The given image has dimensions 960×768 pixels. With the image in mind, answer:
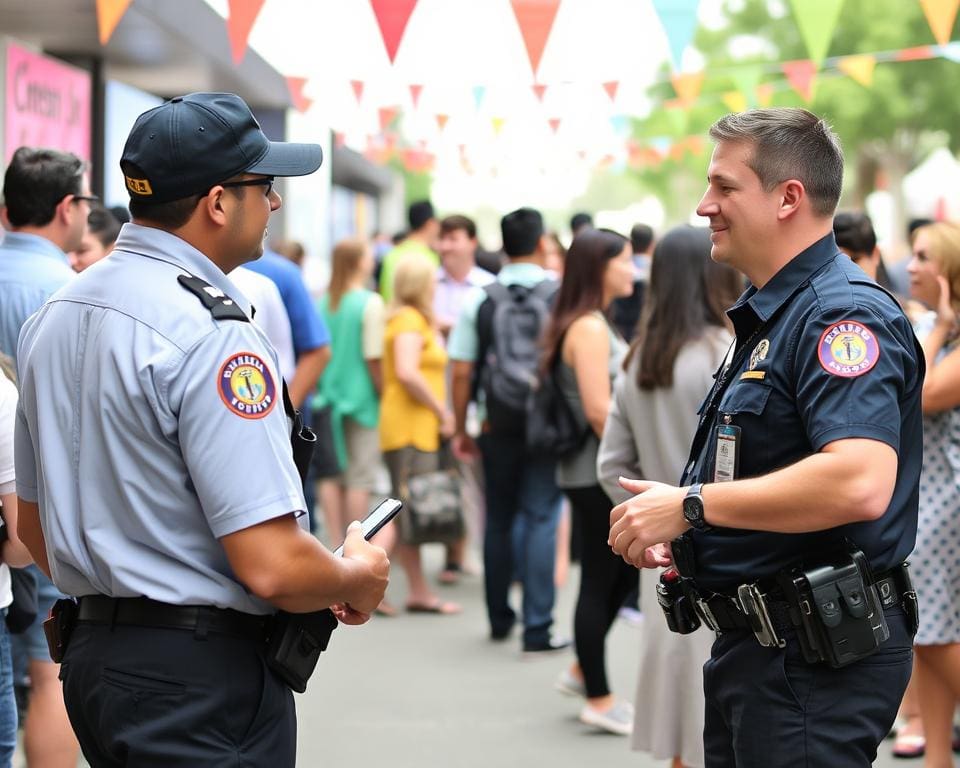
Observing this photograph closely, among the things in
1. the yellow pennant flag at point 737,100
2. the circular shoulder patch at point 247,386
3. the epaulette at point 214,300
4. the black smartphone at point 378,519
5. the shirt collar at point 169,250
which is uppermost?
the yellow pennant flag at point 737,100

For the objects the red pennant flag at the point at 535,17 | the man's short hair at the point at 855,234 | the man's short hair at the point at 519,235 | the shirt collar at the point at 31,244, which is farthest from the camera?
the red pennant flag at the point at 535,17

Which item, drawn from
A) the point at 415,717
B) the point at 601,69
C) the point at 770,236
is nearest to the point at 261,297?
the point at 415,717

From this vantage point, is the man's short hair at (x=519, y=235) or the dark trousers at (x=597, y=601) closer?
the dark trousers at (x=597, y=601)

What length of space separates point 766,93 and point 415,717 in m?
12.6

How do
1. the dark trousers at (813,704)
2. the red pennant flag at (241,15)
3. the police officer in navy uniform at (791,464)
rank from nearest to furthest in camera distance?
1. the police officer in navy uniform at (791,464)
2. the dark trousers at (813,704)
3. the red pennant flag at (241,15)

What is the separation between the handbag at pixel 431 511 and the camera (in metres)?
7.46

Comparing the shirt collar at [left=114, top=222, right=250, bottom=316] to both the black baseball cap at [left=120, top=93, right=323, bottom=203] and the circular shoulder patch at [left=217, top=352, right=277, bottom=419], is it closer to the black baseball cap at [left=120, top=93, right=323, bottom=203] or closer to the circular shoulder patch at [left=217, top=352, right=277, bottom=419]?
the black baseball cap at [left=120, top=93, right=323, bottom=203]

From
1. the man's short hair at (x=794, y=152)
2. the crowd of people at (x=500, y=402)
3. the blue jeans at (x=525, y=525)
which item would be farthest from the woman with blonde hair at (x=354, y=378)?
the man's short hair at (x=794, y=152)

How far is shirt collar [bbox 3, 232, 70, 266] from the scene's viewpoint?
4426mm

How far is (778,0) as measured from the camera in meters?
40.8

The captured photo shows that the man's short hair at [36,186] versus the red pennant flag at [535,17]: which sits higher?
the red pennant flag at [535,17]

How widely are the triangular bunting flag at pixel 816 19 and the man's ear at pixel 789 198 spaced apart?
205 inches

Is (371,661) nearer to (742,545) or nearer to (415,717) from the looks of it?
(415,717)

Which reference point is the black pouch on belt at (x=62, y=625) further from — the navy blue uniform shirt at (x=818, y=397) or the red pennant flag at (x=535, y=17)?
the red pennant flag at (x=535, y=17)
